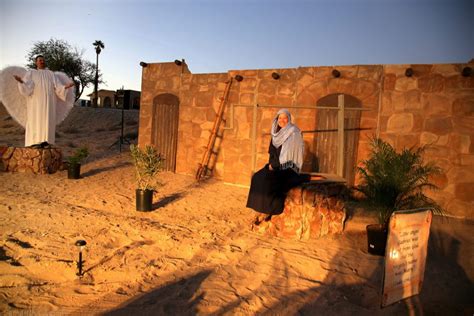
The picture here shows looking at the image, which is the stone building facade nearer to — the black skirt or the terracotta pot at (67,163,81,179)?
the black skirt

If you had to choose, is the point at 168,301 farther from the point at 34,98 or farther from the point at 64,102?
the point at 64,102

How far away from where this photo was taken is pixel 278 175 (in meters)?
4.80

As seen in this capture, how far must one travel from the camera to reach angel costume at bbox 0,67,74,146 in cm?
727

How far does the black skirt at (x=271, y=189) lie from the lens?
15.6 feet

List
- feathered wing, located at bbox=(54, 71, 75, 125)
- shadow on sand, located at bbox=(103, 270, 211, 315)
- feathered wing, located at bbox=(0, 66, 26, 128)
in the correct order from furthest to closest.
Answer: feathered wing, located at bbox=(54, 71, 75, 125)
feathered wing, located at bbox=(0, 66, 26, 128)
shadow on sand, located at bbox=(103, 270, 211, 315)

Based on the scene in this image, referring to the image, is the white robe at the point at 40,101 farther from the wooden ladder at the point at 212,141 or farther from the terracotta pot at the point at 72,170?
the wooden ladder at the point at 212,141

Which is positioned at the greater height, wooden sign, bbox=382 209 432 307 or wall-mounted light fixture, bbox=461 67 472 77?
wall-mounted light fixture, bbox=461 67 472 77

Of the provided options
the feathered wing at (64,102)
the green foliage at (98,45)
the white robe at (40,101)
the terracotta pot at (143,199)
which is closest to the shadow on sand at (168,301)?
the terracotta pot at (143,199)

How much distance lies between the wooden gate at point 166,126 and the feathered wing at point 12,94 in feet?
10.1

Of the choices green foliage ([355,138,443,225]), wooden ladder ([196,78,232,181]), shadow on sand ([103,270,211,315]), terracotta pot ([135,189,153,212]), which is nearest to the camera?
shadow on sand ([103,270,211,315])

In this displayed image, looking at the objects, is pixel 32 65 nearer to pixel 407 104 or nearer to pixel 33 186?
pixel 33 186

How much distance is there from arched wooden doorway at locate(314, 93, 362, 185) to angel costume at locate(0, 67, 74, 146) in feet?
18.4

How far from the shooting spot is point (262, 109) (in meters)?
Result: 7.84

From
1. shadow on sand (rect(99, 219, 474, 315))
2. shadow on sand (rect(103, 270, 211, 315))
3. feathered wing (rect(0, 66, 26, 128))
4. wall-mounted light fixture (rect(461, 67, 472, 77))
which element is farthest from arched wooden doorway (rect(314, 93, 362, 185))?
feathered wing (rect(0, 66, 26, 128))
